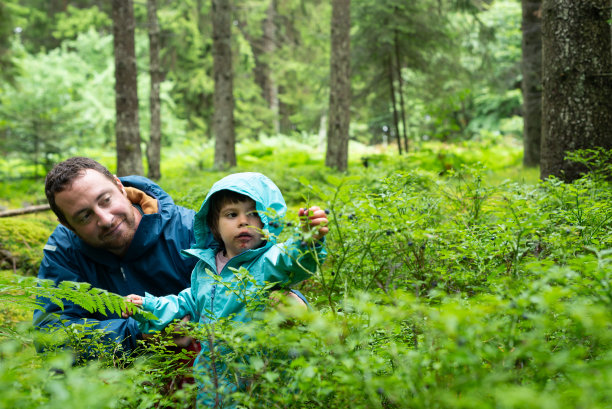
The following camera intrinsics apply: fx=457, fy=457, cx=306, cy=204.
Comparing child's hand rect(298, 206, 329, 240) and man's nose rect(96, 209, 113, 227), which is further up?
child's hand rect(298, 206, 329, 240)

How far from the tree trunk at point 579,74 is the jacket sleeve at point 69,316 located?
3.89 metres

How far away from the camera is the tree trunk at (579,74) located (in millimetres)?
4246

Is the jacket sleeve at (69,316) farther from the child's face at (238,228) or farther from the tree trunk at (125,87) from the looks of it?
the tree trunk at (125,87)

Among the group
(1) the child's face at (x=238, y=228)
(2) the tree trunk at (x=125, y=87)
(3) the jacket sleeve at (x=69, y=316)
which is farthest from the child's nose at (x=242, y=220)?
(2) the tree trunk at (x=125, y=87)

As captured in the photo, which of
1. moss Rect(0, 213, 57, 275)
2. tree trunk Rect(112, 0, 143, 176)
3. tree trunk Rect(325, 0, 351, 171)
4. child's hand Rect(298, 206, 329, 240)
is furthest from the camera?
tree trunk Rect(325, 0, 351, 171)

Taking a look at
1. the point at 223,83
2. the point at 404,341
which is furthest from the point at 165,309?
the point at 223,83

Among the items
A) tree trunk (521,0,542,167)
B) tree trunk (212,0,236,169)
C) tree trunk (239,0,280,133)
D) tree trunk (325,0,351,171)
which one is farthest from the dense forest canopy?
tree trunk (325,0,351,171)

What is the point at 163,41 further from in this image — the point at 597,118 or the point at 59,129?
the point at 597,118

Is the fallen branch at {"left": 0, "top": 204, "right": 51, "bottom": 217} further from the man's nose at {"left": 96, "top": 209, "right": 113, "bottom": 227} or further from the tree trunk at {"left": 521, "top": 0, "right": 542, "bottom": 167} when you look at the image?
the tree trunk at {"left": 521, "top": 0, "right": 542, "bottom": 167}

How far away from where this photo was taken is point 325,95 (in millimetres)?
16734

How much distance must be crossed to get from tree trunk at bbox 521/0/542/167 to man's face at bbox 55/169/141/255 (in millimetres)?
9337

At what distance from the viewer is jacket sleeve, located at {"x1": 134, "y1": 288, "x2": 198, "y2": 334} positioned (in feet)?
8.46

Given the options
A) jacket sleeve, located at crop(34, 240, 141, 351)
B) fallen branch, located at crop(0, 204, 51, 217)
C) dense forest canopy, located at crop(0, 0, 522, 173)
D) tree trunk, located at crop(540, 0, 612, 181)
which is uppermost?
dense forest canopy, located at crop(0, 0, 522, 173)

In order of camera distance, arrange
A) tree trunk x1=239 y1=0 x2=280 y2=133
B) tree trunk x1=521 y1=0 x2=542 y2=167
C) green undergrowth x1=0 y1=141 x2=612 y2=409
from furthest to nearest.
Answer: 1. tree trunk x1=239 y1=0 x2=280 y2=133
2. tree trunk x1=521 y1=0 x2=542 y2=167
3. green undergrowth x1=0 y1=141 x2=612 y2=409
